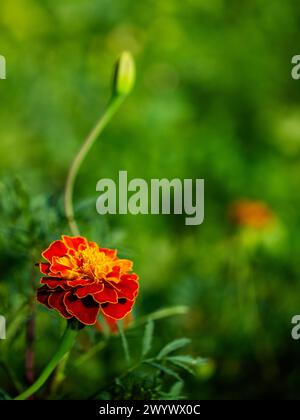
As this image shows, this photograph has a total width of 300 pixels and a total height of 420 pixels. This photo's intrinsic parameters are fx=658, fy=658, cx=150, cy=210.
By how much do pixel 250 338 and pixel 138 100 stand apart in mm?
798

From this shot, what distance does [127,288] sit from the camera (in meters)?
0.61

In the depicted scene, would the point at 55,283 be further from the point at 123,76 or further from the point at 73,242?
the point at 123,76

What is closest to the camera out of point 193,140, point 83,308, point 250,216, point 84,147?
point 83,308

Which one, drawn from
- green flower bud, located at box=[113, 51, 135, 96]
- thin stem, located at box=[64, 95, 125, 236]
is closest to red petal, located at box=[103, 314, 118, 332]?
thin stem, located at box=[64, 95, 125, 236]

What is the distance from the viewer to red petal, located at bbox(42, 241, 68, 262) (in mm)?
620

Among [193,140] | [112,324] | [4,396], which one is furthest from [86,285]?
[193,140]

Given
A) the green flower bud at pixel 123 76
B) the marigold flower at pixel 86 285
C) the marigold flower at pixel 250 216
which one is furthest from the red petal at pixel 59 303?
the marigold flower at pixel 250 216

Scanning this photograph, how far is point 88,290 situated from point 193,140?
1208 mm

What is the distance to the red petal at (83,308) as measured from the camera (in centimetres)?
57
